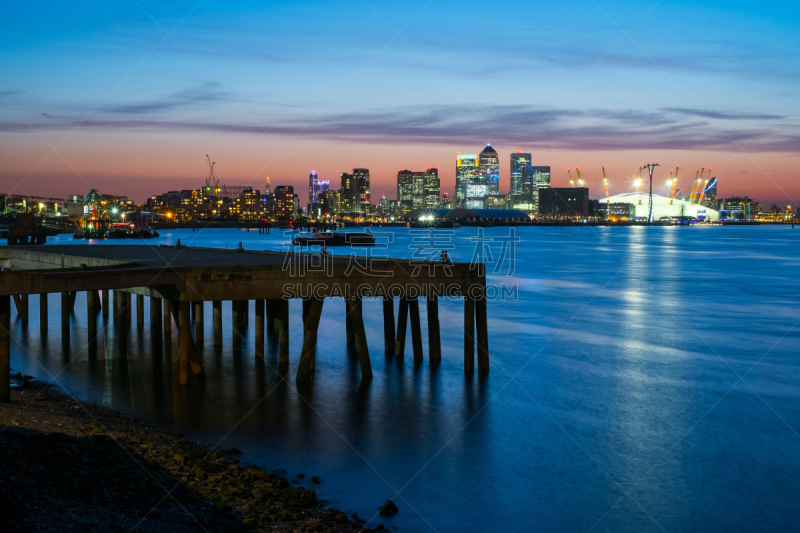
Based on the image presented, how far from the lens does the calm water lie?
1327 cm

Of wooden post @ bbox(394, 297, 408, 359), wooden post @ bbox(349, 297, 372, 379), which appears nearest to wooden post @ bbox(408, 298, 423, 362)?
wooden post @ bbox(394, 297, 408, 359)

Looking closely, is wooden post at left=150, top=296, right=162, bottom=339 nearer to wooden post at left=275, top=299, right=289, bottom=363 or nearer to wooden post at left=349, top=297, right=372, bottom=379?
wooden post at left=275, top=299, right=289, bottom=363

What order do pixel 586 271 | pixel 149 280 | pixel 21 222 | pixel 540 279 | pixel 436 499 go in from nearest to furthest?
1. pixel 436 499
2. pixel 149 280
3. pixel 21 222
4. pixel 540 279
5. pixel 586 271

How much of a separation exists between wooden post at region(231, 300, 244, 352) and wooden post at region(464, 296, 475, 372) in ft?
24.6

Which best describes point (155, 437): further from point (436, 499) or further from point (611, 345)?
point (611, 345)

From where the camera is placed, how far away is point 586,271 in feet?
238

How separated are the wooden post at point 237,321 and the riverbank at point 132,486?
9.33 metres

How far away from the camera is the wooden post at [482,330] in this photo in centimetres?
2169

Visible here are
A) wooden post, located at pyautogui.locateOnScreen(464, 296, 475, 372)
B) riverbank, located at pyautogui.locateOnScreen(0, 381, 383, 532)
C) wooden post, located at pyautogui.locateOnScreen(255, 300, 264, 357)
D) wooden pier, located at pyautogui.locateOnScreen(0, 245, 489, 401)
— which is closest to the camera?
riverbank, located at pyautogui.locateOnScreen(0, 381, 383, 532)

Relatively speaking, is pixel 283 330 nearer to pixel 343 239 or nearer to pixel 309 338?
pixel 309 338

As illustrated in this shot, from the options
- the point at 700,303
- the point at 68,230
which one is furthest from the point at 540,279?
the point at 68,230

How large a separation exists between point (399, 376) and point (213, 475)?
9583 mm

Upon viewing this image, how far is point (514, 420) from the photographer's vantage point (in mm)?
18438

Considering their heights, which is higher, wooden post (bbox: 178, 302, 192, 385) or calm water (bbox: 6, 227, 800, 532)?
wooden post (bbox: 178, 302, 192, 385)
